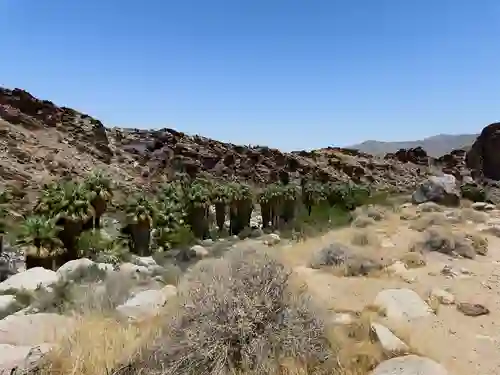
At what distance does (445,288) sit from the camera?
31.8ft

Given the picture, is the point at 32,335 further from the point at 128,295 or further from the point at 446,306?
the point at 446,306

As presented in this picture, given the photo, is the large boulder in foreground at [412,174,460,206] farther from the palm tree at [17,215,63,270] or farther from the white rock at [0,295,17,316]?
the white rock at [0,295,17,316]

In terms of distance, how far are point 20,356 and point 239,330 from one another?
2.62 meters

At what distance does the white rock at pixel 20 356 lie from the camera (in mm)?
4707

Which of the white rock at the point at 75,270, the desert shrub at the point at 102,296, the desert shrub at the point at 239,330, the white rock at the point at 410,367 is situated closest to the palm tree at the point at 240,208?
the white rock at the point at 75,270

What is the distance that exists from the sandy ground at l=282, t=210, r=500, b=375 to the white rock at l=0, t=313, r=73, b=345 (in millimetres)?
4551

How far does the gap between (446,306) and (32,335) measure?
7599 millimetres

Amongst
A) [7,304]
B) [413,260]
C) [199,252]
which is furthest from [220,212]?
[7,304]

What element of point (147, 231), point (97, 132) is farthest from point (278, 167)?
point (147, 231)

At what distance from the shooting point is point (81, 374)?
A: 4.87 m

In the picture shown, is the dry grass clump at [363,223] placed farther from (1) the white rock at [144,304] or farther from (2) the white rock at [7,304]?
(2) the white rock at [7,304]

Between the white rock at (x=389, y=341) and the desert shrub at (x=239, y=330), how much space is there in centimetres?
94

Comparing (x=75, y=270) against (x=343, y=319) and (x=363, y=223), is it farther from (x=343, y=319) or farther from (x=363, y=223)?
(x=363, y=223)

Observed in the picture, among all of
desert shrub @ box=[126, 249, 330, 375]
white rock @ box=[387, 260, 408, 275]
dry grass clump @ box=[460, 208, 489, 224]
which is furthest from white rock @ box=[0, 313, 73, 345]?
dry grass clump @ box=[460, 208, 489, 224]
